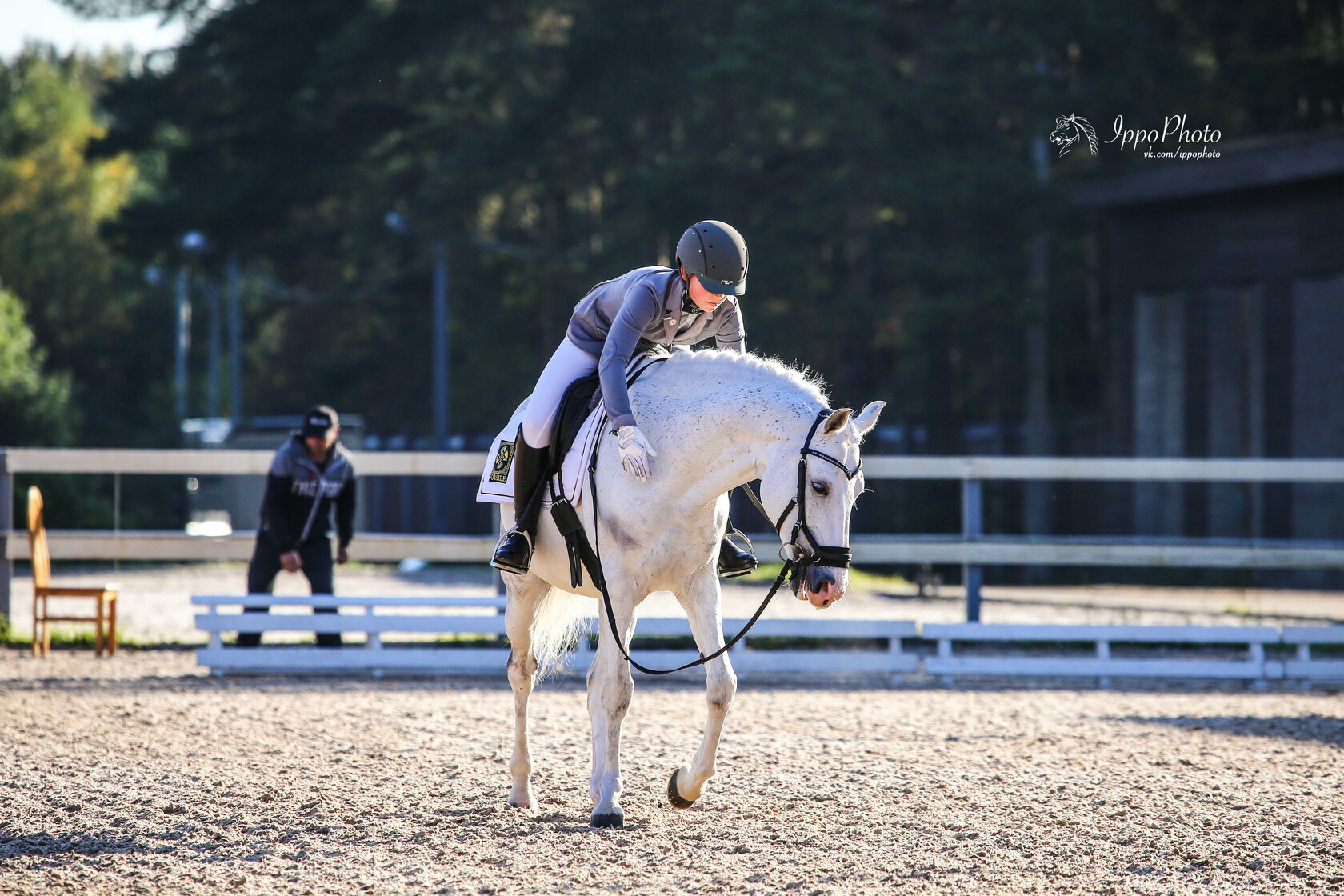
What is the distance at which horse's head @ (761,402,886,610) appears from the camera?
465 centimetres

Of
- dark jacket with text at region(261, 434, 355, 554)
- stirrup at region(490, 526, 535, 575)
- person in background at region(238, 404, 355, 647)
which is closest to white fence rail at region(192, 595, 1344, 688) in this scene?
person in background at region(238, 404, 355, 647)

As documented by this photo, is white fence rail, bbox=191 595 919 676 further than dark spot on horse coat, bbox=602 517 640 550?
Yes

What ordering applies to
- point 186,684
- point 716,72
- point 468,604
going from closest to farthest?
point 186,684, point 468,604, point 716,72

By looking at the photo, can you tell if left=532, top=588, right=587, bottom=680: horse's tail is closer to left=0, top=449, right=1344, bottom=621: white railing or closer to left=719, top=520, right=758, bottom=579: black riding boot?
left=719, top=520, right=758, bottom=579: black riding boot

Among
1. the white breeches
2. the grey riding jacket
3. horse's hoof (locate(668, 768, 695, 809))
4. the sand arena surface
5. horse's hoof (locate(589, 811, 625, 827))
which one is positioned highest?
the grey riding jacket

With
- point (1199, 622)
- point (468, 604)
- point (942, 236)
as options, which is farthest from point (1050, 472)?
point (942, 236)

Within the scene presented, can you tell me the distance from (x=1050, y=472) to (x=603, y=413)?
19.5ft

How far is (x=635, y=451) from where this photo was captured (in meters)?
4.97

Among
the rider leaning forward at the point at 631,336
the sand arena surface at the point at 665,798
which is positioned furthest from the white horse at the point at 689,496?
the sand arena surface at the point at 665,798

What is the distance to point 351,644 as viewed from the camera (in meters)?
11.2

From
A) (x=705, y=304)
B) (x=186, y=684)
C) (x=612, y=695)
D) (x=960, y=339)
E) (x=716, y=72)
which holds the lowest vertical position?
(x=186, y=684)

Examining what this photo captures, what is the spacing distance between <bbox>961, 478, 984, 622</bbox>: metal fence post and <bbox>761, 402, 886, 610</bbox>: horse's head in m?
5.70

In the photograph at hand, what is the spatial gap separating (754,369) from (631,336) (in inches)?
19.3

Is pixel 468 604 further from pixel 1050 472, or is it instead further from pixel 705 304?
pixel 705 304
